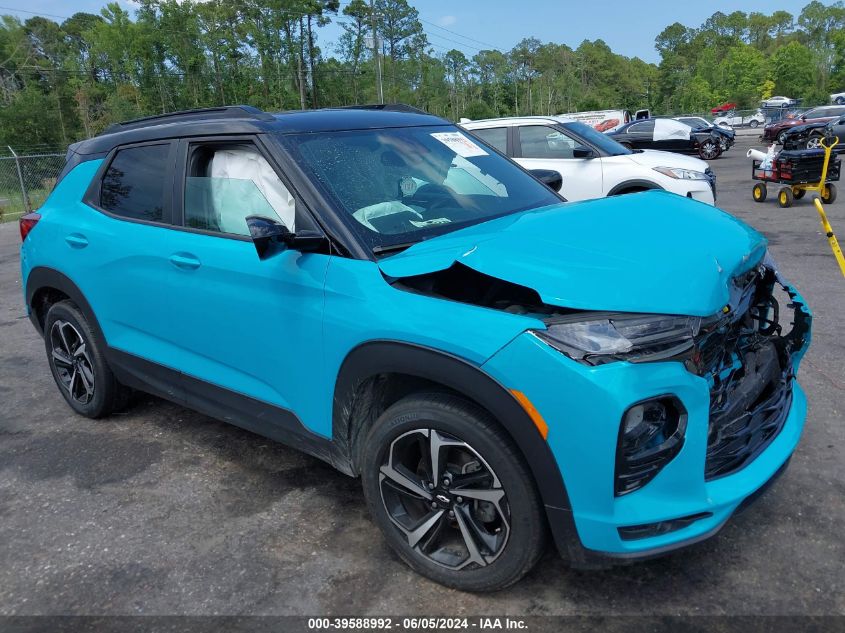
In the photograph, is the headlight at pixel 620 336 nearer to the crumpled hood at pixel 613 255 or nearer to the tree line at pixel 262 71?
the crumpled hood at pixel 613 255

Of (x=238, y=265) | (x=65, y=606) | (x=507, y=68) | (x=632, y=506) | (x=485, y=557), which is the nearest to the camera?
(x=632, y=506)

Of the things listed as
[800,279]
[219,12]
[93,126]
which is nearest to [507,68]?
[219,12]

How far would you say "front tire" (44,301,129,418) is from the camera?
4.24 metres

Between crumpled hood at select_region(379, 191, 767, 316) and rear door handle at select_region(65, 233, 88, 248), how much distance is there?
2.23m

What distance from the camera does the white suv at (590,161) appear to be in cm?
916

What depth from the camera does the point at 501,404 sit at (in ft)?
7.45

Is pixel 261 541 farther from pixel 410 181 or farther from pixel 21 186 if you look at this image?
pixel 21 186

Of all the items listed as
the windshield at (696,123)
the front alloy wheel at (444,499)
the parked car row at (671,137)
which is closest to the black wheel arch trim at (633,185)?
the front alloy wheel at (444,499)

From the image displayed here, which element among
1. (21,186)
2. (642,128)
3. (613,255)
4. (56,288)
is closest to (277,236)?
(613,255)

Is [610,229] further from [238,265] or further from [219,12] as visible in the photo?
[219,12]

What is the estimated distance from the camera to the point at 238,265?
10.3ft

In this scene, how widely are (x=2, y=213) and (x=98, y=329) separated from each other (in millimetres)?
18777

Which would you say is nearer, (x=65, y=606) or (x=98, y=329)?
(x=65, y=606)

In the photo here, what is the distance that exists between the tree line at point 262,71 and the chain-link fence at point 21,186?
2718cm
